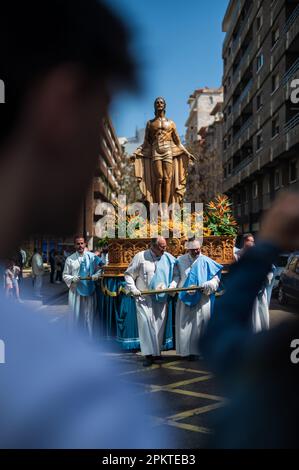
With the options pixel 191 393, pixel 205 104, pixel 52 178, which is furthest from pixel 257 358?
pixel 205 104

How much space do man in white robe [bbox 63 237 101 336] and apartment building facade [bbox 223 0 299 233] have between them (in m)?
9.03

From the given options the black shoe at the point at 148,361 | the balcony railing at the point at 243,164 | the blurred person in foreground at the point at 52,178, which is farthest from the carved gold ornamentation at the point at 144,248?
the balcony railing at the point at 243,164

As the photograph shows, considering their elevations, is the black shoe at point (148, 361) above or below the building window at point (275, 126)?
below

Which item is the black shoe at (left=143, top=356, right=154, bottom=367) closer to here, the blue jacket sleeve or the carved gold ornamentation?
the carved gold ornamentation

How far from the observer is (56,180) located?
97 centimetres

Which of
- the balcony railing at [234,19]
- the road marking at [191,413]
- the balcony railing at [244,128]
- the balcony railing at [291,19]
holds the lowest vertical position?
the road marking at [191,413]

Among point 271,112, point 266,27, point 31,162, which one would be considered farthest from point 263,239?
point 266,27

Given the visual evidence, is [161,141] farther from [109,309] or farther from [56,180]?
[56,180]

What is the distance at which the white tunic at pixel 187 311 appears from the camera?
818cm

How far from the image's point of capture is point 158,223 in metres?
9.90

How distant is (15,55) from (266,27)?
1269 inches

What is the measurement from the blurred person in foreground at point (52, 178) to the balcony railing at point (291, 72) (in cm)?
2516

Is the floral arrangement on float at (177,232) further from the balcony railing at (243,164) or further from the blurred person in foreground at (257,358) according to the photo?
the balcony railing at (243,164)

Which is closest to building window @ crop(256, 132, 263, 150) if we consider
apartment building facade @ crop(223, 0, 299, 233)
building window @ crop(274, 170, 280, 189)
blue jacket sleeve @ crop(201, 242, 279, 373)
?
apartment building facade @ crop(223, 0, 299, 233)
